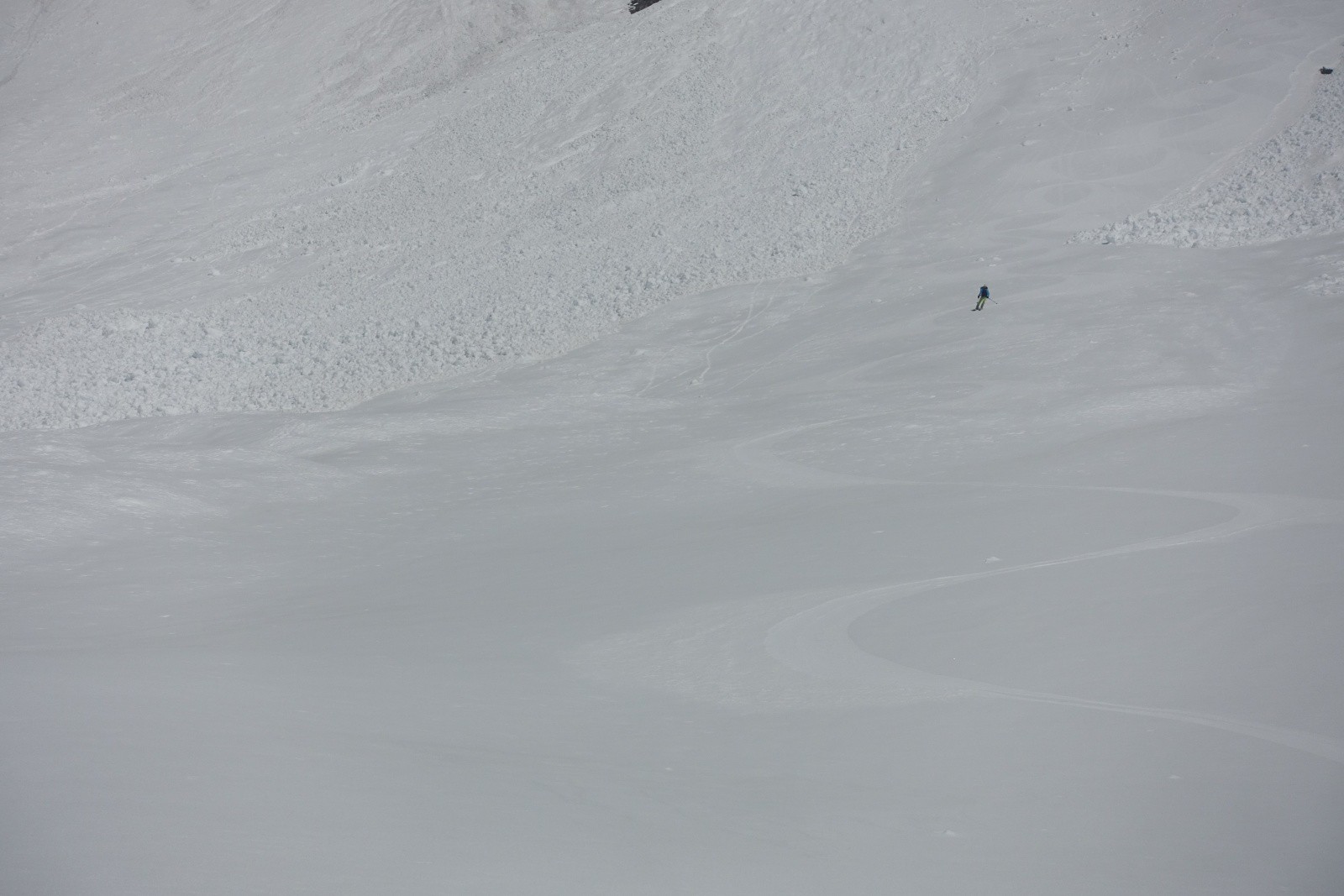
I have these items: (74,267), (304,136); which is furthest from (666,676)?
(304,136)

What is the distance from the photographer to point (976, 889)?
12.4ft

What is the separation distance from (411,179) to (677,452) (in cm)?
1414

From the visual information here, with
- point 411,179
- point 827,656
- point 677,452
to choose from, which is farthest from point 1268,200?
point 411,179

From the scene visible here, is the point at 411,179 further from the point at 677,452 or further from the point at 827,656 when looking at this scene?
the point at 827,656

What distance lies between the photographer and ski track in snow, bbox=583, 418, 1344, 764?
5.51 metres

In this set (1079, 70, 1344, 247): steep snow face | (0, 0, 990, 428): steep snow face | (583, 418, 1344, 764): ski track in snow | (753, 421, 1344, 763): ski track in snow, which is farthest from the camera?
(0, 0, 990, 428): steep snow face

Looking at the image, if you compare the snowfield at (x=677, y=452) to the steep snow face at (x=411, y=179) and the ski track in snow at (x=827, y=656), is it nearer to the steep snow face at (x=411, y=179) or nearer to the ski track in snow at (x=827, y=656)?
the ski track in snow at (x=827, y=656)

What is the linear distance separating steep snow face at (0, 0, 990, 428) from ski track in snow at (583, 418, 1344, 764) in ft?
35.9

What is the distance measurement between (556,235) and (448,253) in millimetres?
2205

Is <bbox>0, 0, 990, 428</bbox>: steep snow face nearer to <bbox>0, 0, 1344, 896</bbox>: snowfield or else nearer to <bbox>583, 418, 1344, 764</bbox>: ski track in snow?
<bbox>0, 0, 1344, 896</bbox>: snowfield

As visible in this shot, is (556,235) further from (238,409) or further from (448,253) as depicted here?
(238,409)

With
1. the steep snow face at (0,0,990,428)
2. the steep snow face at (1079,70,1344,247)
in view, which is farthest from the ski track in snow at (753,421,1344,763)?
the steep snow face at (0,0,990,428)

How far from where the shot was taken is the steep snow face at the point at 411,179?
59.6 feet

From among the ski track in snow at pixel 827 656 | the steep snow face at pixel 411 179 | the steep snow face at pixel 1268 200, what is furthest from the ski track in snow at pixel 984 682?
the steep snow face at pixel 411 179
